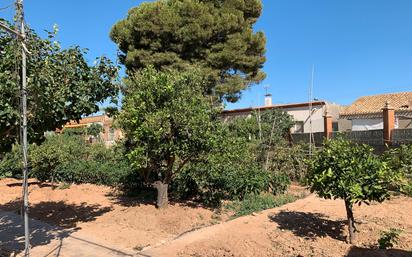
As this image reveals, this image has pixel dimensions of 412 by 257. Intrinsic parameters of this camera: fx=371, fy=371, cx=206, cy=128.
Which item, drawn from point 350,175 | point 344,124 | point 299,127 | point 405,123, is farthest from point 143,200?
point 344,124

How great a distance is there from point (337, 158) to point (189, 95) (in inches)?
149

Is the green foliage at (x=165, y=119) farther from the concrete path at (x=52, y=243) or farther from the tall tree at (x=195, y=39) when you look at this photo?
the tall tree at (x=195, y=39)

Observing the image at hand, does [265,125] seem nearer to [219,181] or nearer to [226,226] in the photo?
[219,181]

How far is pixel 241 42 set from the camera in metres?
21.0

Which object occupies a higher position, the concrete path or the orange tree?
the orange tree

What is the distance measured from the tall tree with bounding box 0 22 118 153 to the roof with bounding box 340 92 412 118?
875 inches

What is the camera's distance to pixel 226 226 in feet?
24.5

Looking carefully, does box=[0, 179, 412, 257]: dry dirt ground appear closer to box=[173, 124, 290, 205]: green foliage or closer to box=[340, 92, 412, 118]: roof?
box=[173, 124, 290, 205]: green foliage

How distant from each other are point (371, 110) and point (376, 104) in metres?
1.07

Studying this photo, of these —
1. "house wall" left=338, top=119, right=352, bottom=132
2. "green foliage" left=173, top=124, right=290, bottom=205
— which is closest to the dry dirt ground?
"green foliage" left=173, top=124, right=290, bottom=205

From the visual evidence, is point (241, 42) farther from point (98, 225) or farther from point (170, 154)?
point (98, 225)

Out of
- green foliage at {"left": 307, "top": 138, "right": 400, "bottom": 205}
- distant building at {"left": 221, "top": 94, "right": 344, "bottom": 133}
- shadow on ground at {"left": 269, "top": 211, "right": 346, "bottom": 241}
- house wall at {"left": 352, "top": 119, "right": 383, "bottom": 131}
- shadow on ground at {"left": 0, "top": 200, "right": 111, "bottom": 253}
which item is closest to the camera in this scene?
green foliage at {"left": 307, "top": 138, "right": 400, "bottom": 205}

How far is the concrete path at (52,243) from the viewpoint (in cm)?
616

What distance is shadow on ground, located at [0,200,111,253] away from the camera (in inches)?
279
